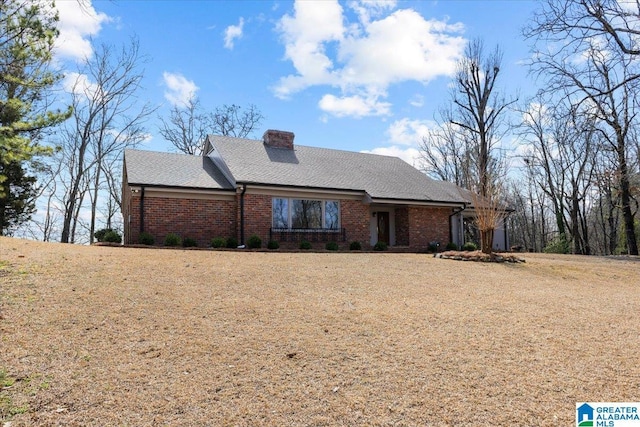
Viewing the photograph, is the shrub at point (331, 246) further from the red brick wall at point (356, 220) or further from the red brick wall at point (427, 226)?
the red brick wall at point (427, 226)

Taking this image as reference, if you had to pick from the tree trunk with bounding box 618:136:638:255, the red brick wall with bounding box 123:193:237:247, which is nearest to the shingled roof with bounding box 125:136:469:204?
the red brick wall with bounding box 123:193:237:247

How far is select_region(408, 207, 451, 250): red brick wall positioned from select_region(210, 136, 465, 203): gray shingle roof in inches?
26.8

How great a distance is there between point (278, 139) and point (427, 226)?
8286mm

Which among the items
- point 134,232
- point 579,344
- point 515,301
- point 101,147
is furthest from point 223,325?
point 101,147

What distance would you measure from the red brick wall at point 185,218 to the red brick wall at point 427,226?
804 cm

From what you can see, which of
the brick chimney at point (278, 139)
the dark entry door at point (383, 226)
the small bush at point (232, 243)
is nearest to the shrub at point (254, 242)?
the small bush at point (232, 243)

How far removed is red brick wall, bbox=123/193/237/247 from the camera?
14211 millimetres

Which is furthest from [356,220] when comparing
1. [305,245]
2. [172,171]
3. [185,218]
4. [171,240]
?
[172,171]

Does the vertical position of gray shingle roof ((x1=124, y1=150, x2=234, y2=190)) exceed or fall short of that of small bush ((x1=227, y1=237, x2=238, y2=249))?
it exceeds it

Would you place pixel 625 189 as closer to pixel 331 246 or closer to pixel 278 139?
pixel 331 246

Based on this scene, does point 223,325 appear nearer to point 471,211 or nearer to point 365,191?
point 365,191

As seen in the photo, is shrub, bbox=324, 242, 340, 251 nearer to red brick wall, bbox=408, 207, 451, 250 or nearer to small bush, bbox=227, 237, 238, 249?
small bush, bbox=227, 237, 238, 249

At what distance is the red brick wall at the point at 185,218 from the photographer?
1421 cm

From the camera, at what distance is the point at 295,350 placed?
4.25m
